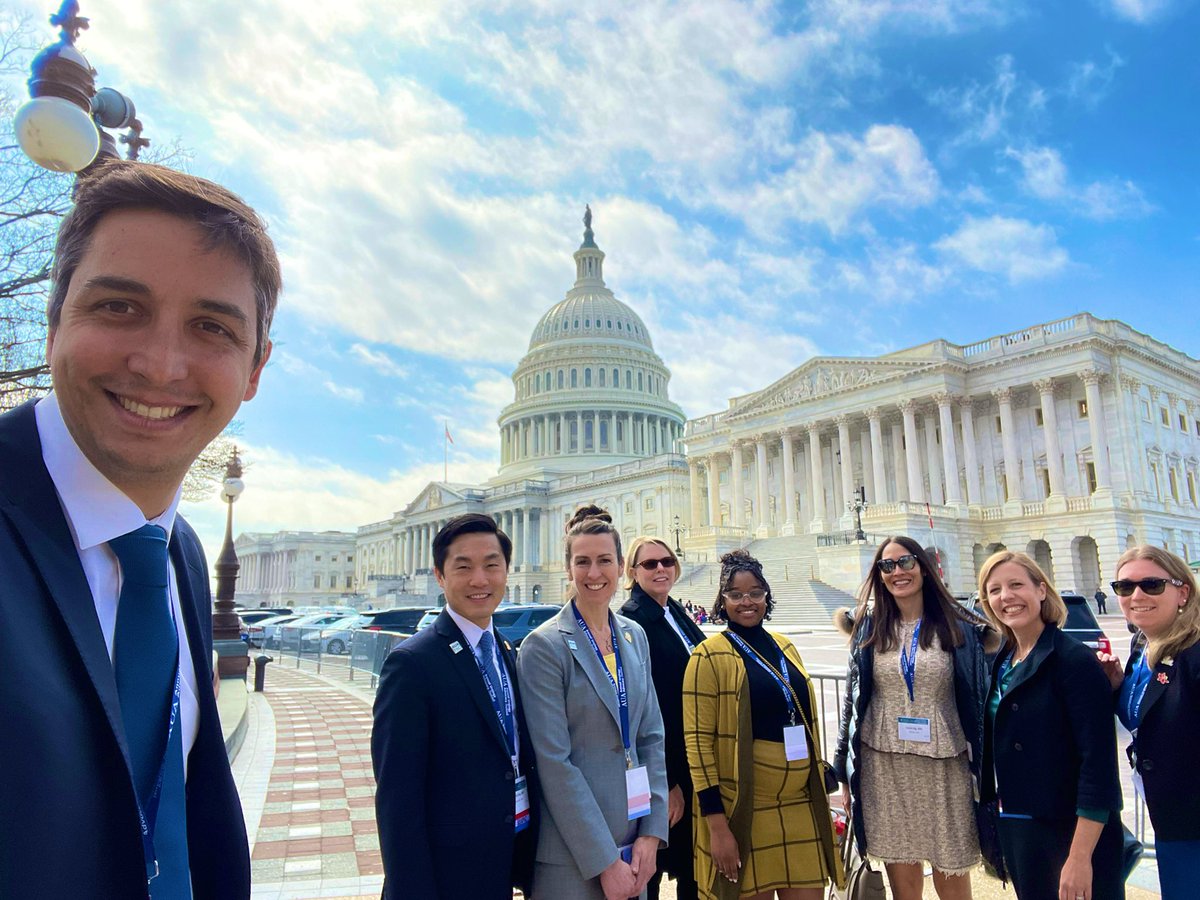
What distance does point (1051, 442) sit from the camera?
44.7 metres

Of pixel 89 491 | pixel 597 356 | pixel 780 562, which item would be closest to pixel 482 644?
pixel 89 491

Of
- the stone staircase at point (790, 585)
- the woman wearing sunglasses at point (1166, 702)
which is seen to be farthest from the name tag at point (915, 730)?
the stone staircase at point (790, 585)

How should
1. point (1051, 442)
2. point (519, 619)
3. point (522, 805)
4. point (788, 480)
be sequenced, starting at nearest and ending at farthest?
point (522, 805)
point (519, 619)
point (1051, 442)
point (788, 480)

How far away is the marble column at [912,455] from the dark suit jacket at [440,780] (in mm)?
48963

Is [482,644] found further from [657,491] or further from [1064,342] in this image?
[657,491]

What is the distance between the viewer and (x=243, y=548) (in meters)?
149

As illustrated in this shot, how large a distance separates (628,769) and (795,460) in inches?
2221

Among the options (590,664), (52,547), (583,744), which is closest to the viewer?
(52,547)

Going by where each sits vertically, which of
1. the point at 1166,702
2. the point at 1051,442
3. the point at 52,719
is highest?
the point at 1051,442

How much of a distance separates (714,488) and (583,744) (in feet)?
196

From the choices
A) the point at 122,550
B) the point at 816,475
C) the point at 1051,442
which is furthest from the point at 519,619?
the point at 1051,442

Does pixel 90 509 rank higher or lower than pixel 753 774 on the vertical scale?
higher

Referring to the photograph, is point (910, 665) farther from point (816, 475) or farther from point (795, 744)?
point (816, 475)

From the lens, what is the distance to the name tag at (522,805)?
13.1ft
